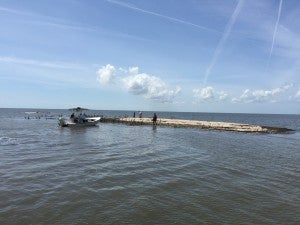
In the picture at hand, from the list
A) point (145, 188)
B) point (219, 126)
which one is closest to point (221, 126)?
point (219, 126)

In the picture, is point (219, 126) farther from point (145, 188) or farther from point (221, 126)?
point (145, 188)

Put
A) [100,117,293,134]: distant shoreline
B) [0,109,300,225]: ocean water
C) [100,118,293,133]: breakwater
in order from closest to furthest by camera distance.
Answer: [0,109,300,225]: ocean water
[100,117,293,134]: distant shoreline
[100,118,293,133]: breakwater

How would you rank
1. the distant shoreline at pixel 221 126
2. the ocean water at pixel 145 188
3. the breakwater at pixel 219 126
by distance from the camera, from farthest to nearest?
1. the breakwater at pixel 219 126
2. the distant shoreline at pixel 221 126
3. the ocean water at pixel 145 188

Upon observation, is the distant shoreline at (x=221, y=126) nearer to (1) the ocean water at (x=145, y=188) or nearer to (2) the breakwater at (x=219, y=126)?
(2) the breakwater at (x=219, y=126)

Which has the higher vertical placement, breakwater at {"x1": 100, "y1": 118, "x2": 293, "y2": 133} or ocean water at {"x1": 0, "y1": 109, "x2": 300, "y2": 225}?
breakwater at {"x1": 100, "y1": 118, "x2": 293, "y2": 133}

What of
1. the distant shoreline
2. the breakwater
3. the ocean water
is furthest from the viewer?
the breakwater

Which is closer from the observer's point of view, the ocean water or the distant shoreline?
the ocean water

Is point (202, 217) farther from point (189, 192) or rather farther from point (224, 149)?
point (224, 149)

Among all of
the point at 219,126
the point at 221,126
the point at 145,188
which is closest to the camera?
the point at 145,188

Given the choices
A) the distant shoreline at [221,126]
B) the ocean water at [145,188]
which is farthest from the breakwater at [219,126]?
the ocean water at [145,188]

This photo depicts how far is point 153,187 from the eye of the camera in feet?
61.8

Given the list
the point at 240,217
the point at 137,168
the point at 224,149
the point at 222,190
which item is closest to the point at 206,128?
the point at 224,149

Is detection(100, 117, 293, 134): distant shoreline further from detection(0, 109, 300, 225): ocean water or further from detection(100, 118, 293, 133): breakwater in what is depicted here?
detection(0, 109, 300, 225): ocean water


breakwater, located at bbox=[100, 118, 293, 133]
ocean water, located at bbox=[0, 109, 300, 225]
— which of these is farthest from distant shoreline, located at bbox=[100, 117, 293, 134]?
ocean water, located at bbox=[0, 109, 300, 225]
